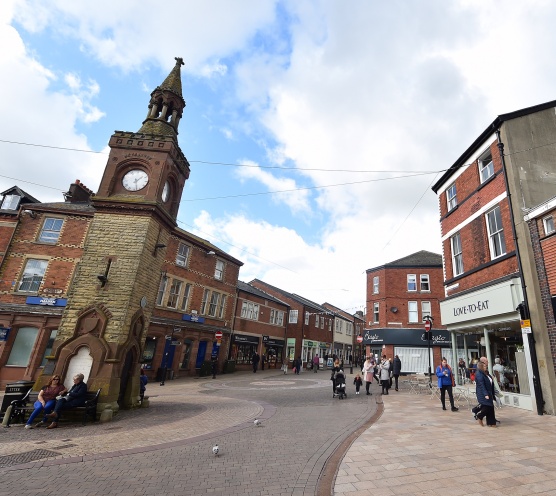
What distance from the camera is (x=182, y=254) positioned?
80.1 ft

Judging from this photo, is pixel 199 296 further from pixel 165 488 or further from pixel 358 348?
pixel 358 348

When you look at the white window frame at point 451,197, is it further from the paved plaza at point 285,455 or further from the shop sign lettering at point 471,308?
the paved plaza at point 285,455

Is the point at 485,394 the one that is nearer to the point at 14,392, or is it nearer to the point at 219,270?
the point at 14,392

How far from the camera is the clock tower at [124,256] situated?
9.30 m

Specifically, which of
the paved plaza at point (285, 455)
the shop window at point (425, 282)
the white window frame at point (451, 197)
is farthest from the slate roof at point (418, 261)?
the paved plaza at point (285, 455)

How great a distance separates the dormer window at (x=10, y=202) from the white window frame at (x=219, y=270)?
14392 millimetres

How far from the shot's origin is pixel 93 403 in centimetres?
853

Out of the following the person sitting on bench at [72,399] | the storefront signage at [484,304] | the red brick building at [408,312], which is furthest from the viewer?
the red brick building at [408,312]

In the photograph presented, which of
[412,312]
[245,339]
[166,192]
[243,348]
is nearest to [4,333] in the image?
[166,192]

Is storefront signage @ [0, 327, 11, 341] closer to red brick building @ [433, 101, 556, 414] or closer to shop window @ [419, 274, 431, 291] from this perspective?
red brick building @ [433, 101, 556, 414]

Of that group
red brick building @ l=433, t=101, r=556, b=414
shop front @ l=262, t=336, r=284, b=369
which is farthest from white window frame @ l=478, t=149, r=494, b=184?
shop front @ l=262, t=336, r=284, b=369

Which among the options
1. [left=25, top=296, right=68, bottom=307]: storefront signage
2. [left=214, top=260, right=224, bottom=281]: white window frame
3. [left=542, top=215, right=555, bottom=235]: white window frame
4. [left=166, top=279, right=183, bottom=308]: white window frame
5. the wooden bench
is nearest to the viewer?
the wooden bench

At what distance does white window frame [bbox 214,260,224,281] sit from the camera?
27.5 metres

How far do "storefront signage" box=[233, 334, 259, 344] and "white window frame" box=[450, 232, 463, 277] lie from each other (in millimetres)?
19667
